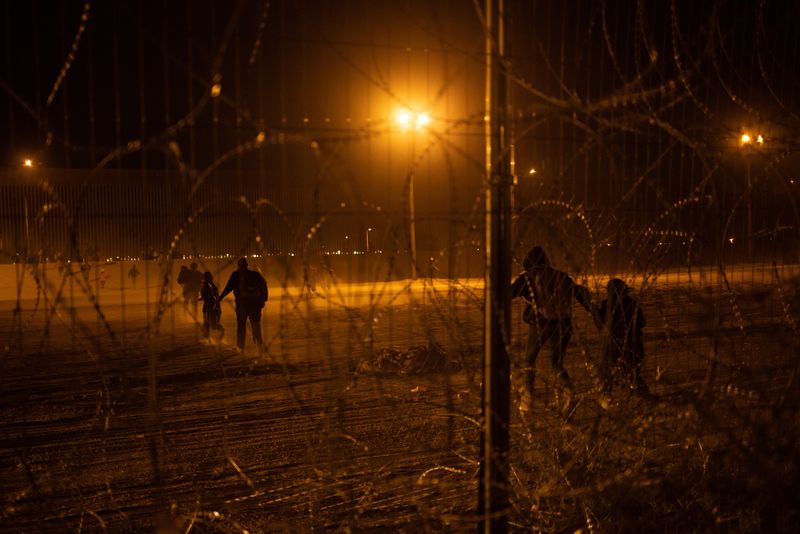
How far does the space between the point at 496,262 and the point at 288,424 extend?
3121 mm

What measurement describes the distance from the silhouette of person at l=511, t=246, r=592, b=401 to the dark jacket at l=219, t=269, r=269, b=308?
13.2ft

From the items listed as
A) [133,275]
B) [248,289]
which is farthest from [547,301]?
[133,275]

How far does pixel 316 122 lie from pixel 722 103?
2795 millimetres

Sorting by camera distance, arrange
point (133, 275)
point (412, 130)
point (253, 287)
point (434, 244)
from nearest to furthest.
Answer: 1. point (412, 130)
2. point (434, 244)
3. point (253, 287)
4. point (133, 275)

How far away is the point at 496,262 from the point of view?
9.78 feet

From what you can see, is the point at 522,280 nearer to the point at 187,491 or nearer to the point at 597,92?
the point at 597,92

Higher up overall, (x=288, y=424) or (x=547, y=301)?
(x=547, y=301)

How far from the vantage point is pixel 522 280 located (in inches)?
217

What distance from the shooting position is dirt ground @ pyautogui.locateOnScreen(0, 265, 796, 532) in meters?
3.27

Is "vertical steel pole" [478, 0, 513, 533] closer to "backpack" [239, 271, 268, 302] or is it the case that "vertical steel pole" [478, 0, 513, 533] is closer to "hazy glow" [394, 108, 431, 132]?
"hazy glow" [394, 108, 431, 132]

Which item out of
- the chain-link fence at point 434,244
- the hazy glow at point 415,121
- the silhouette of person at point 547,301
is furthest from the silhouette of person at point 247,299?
the hazy glow at point 415,121

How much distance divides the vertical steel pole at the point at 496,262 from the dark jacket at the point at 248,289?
592 cm

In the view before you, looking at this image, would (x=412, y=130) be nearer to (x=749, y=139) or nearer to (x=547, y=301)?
(x=547, y=301)

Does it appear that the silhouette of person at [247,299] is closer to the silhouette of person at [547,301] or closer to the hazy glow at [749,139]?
the silhouette of person at [547,301]
